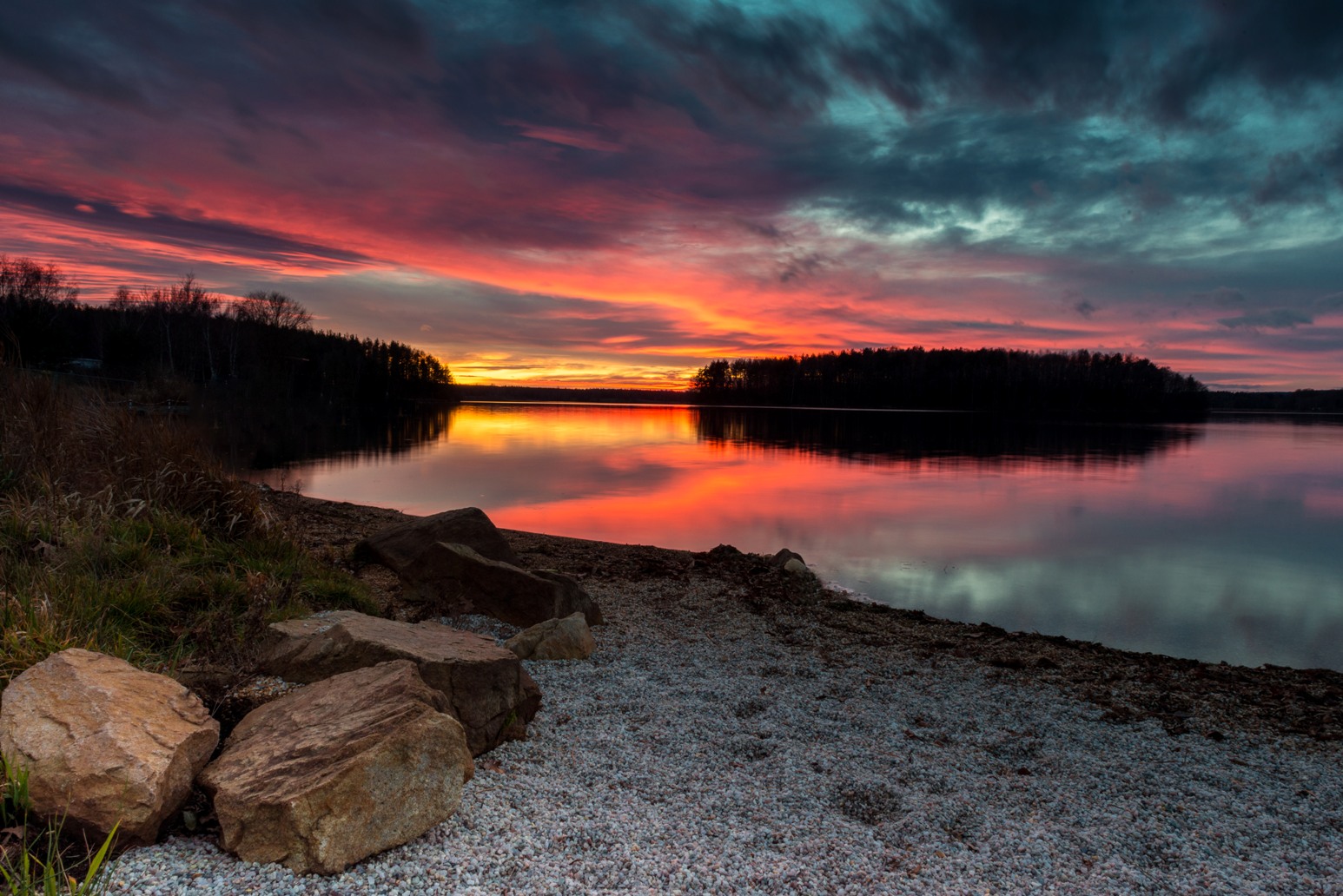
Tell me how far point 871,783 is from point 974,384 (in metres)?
128

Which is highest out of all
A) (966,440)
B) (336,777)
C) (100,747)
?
(100,747)

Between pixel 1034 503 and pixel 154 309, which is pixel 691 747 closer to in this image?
pixel 1034 503

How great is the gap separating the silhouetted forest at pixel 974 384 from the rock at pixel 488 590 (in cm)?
11218

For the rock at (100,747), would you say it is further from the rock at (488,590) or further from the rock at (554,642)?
the rock at (488,590)

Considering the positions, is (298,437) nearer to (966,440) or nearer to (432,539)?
(432,539)

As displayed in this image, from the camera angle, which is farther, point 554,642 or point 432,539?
point 432,539

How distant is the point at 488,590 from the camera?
26.7ft

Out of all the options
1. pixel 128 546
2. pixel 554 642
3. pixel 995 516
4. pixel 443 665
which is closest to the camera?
pixel 443 665

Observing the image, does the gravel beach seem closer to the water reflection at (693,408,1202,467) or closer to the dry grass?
the dry grass

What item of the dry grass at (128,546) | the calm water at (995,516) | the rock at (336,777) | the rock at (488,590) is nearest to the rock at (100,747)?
the rock at (336,777)

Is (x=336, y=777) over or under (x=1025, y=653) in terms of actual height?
over

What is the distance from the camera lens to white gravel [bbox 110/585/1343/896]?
11.3 ft

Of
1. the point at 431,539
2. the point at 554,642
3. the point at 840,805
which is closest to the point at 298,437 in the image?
the point at 431,539

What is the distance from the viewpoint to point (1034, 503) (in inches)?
912
